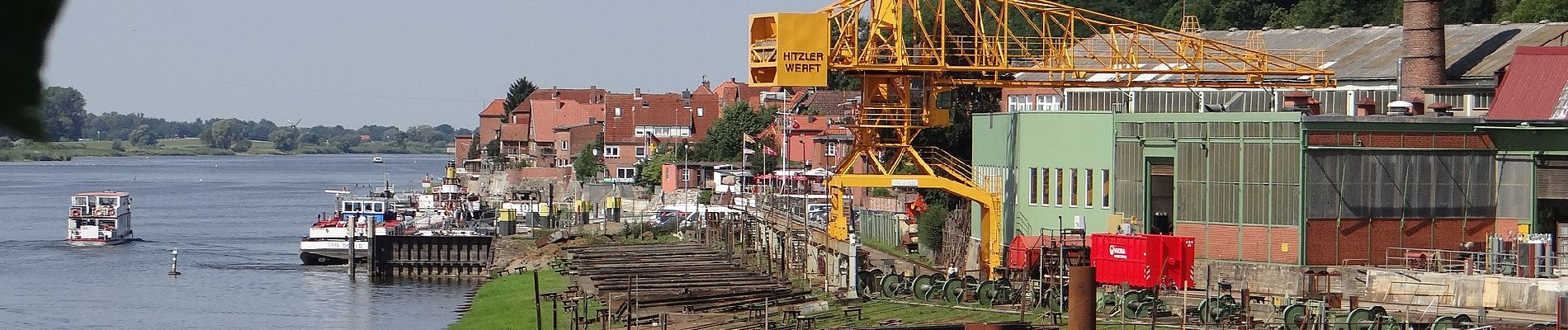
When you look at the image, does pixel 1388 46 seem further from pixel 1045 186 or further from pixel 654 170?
pixel 654 170

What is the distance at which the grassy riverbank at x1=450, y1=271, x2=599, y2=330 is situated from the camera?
48.0 meters

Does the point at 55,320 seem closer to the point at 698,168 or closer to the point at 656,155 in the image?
the point at 698,168

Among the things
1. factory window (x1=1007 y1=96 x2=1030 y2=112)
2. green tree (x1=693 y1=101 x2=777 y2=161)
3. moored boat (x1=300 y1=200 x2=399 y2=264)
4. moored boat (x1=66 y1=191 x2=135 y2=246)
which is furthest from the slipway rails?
green tree (x1=693 y1=101 x2=777 y2=161)

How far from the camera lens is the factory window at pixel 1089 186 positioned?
140ft

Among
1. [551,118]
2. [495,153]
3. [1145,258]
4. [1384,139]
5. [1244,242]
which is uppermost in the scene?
[551,118]

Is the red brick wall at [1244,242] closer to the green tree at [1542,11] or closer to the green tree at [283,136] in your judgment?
the green tree at [283,136]

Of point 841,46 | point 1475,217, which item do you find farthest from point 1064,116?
point 1475,217

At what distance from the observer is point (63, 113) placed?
8.94ft

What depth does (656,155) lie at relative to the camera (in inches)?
4459

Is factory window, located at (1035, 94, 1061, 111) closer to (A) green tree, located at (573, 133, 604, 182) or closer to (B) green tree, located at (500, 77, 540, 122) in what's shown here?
(A) green tree, located at (573, 133, 604, 182)

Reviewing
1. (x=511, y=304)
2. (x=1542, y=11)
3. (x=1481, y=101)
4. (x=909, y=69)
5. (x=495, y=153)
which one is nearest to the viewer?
(x=1481, y=101)

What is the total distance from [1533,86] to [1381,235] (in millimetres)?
5601

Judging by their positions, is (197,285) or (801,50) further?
(197,285)

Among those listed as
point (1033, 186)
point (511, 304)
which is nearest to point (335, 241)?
point (511, 304)
